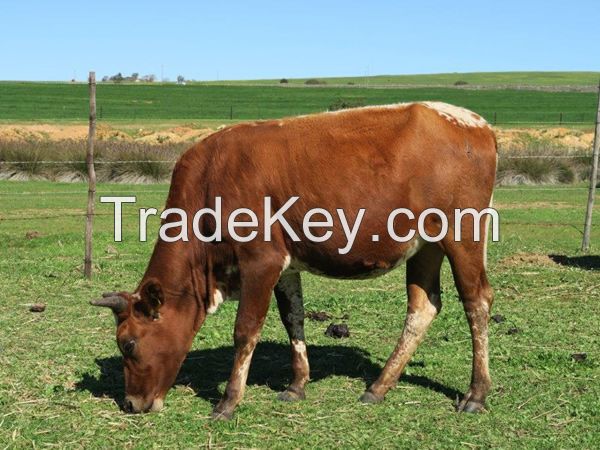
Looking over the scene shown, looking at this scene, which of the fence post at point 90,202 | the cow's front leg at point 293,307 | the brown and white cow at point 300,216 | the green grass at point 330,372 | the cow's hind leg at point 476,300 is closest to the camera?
the green grass at point 330,372

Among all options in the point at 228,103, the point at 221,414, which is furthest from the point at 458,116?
the point at 228,103

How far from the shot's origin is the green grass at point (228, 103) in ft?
189

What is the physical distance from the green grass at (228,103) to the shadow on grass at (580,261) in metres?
37.0

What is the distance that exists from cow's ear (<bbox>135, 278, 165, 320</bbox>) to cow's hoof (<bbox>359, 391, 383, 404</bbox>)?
154 centimetres

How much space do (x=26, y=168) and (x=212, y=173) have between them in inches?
799

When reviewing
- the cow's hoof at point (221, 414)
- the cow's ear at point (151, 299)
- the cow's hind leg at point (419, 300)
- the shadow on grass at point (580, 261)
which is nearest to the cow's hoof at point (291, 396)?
the cow's hoof at point (221, 414)

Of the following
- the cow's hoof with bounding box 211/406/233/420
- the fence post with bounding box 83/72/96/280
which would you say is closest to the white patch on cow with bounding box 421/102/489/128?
the cow's hoof with bounding box 211/406/233/420

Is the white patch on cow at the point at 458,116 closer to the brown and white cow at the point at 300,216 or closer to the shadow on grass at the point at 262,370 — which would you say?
the brown and white cow at the point at 300,216

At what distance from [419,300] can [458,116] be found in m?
1.38

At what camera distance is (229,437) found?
596cm

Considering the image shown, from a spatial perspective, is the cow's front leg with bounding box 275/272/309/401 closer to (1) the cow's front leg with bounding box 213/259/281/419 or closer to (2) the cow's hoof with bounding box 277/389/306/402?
(2) the cow's hoof with bounding box 277/389/306/402

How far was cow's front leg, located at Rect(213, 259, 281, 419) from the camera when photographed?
6391 mm

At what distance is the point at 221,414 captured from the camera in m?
6.31

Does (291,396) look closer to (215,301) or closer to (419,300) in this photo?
(215,301)
